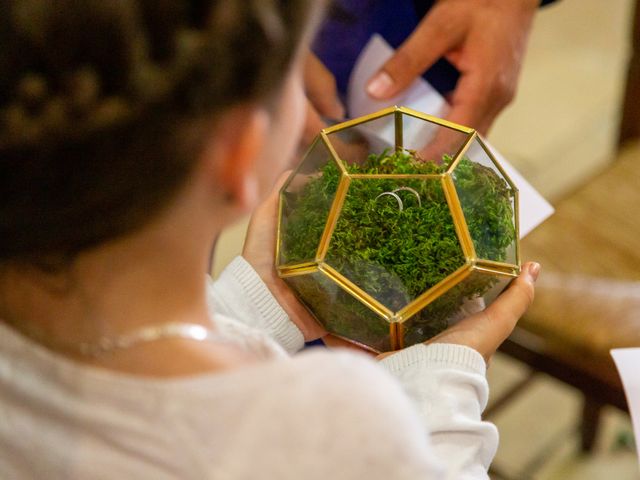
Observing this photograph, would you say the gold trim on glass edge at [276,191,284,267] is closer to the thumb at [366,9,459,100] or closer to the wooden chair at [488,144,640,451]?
the thumb at [366,9,459,100]

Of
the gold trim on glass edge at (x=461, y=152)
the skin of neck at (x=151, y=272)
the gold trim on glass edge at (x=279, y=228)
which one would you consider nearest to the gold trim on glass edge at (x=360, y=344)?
the gold trim on glass edge at (x=279, y=228)

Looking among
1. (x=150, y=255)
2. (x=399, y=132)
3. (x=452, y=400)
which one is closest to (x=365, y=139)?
(x=399, y=132)

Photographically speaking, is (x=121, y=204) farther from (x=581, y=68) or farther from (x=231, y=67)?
(x=581, y=68)

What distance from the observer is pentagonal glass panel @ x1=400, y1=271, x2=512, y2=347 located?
2.37 feet

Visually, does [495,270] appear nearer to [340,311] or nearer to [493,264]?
[493,264]

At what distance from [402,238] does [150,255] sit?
0.32m

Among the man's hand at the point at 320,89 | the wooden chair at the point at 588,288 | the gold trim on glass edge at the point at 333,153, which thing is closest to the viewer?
the gold trim on glass edge at the point at 333,153

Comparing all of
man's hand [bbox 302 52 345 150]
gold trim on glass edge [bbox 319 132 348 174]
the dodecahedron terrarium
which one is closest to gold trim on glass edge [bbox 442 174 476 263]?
the dodecahedron terrarium

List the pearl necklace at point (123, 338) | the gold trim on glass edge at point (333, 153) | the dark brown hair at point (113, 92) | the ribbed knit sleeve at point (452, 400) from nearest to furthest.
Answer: the dark brown hair at point (113, 92), the pearl necklace at point (123, 338), the ribbed knit sleeve at point (452, 400), the gold trim on glass edge at point (333, 153)

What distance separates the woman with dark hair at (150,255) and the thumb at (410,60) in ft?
1.96

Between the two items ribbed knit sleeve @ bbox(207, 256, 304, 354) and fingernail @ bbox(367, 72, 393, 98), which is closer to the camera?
ribbed knit sleeve @ bbox(207, 256, 304, 354)

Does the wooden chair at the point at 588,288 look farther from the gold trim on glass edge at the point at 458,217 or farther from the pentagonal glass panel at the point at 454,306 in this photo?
the gold trim on glass edge at the point at 458,217

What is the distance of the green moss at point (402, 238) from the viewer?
714 millimetres

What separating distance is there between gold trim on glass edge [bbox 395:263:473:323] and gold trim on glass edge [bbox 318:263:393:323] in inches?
0.5
